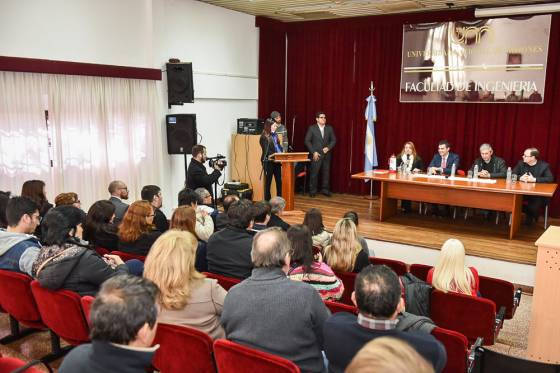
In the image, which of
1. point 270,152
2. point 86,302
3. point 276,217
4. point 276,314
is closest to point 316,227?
point 276,217

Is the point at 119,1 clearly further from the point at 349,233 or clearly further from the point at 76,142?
the point at 349,233

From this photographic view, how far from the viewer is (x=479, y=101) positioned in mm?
8273

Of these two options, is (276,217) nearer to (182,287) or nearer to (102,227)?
(102,227)

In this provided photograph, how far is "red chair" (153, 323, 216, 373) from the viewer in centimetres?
236

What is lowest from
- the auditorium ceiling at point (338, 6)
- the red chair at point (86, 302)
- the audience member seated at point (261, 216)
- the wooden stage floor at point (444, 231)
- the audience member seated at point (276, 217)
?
the wooden stage floor at point (444, 231)

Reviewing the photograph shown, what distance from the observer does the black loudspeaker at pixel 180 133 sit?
754 cm

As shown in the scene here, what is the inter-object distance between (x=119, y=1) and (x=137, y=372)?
645cm

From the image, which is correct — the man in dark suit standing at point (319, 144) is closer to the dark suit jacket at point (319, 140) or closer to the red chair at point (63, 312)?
the dark suit jacket at point (319, 140)

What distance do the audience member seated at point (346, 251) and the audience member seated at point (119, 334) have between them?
2.13 metres

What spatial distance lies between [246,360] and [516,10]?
294 inches

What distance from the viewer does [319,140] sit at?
929 centimetres

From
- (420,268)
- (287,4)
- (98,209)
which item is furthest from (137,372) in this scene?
(287,4)

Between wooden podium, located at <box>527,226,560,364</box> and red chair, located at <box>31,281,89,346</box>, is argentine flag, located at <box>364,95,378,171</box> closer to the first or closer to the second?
wooden podium, located at <box>527,226,560,364</box>

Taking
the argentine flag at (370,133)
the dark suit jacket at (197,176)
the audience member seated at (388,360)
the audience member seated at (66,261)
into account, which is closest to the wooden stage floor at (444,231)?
the argentine flag at (370,133)
